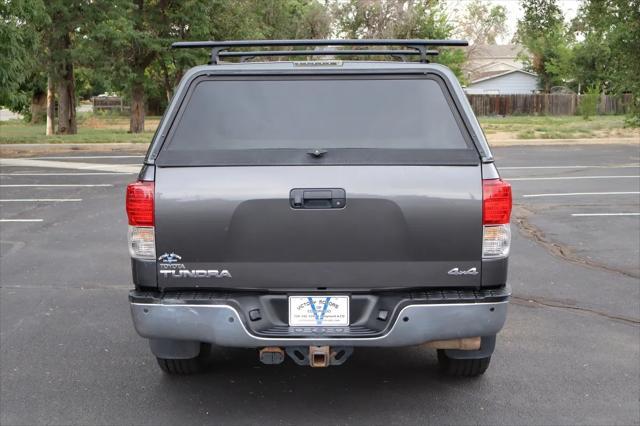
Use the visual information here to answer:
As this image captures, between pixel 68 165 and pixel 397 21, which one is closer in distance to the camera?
pixel 68 165

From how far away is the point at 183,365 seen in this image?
4973mm

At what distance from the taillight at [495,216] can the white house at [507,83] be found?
222 feet

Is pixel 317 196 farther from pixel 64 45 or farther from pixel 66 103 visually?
pixel 66 103

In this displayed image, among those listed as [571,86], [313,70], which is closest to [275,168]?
[313,70]

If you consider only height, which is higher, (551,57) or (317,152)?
(551,57)

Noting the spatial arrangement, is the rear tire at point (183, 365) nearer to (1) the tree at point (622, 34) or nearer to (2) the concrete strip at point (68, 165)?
(2) the concrete strip at point (68, 165)

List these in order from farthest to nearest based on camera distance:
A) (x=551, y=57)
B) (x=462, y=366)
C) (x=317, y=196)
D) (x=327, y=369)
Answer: (x=551, y=57), (x=327, y=369), (x=462, y=366), (x=317, y=196)

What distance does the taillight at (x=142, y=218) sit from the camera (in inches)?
157

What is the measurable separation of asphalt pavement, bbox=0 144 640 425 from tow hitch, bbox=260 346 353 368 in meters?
0.46

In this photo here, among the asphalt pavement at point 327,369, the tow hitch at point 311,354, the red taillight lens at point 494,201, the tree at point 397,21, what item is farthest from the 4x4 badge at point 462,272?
the tree at point 397,21

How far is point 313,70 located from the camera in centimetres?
439

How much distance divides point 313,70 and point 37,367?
2.76 m

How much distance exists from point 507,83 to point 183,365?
70492 mm

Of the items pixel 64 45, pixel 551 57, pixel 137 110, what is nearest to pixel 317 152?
pixel 64 45
